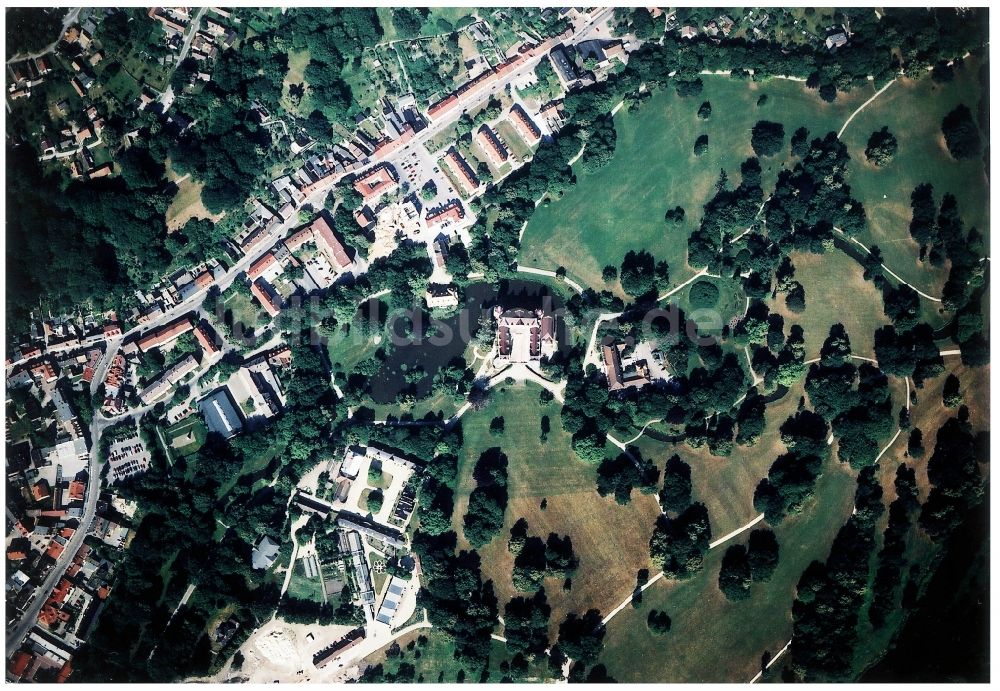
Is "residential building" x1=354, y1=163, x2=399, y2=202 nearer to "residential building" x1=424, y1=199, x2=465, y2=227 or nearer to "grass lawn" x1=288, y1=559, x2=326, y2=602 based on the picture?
"residential building" x1=424, y1=199, x2=465, y2=227

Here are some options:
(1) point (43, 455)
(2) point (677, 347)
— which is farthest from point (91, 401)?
(2) point (677, 347)

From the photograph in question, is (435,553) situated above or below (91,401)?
below

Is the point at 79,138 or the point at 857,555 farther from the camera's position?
the point at 79,138

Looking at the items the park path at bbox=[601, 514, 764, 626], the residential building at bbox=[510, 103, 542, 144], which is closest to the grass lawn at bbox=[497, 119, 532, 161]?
the residential building at bbox=[510, 103, 542, 144]

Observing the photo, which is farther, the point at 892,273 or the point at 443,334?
the point at 443,334

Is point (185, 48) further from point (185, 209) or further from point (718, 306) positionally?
point (718, 306)

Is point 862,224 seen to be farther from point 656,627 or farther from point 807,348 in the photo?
point 656,627

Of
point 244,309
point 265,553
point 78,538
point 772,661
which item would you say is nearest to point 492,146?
point 244,309

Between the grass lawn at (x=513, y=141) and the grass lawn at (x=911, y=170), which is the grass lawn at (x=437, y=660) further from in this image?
the grass lawn at (x=911, y=170)

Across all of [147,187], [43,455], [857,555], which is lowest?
[857,555]
